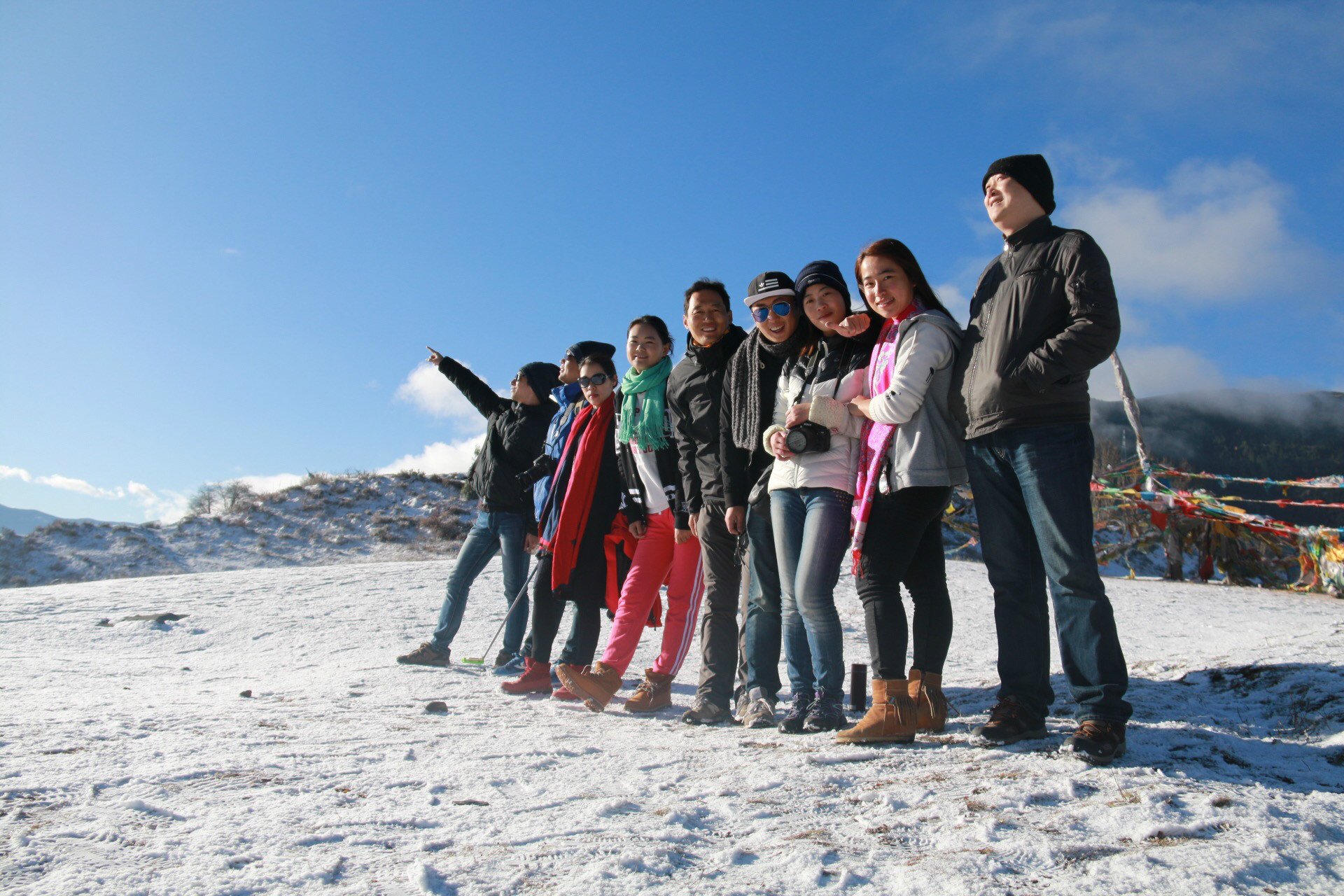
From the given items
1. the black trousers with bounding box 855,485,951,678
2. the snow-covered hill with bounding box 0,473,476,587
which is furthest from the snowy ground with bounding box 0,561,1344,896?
the snow-covered hill with bounding box 0,473,476,587

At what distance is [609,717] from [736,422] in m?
1.47

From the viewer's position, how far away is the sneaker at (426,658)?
5.29 metres

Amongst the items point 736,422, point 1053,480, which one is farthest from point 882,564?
point 736,422

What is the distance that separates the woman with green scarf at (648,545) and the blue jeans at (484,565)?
1353mm

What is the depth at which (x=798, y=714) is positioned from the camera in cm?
310

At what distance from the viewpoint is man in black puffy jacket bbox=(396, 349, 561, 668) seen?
537 centimetres

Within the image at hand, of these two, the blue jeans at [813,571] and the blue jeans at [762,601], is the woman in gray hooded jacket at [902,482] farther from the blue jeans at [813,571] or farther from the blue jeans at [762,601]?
the blue jeans at [762,601]

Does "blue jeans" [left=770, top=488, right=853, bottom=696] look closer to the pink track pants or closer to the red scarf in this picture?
the pink track pants

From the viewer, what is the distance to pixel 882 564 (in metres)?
2.97

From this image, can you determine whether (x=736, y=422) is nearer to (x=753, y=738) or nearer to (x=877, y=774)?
(x=753, y=738)

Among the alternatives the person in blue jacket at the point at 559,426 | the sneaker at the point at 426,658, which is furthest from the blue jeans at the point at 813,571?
the sneaker at the point at 426,658

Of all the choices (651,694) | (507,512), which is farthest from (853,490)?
(507,512)

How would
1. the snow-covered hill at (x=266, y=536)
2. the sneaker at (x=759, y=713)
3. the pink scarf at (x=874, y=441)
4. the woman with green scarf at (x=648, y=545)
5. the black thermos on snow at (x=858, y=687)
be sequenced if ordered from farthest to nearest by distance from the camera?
the snow-covered hill at (x=266, y=536) → the woman with green scarf at (x=648, y=545) → the black thermos on snow at (x=858, y=687) → the sneaker at (x=759, y=713) → the pink scarf at (x=874, y=441)

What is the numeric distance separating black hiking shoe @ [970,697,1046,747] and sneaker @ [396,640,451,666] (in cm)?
369
